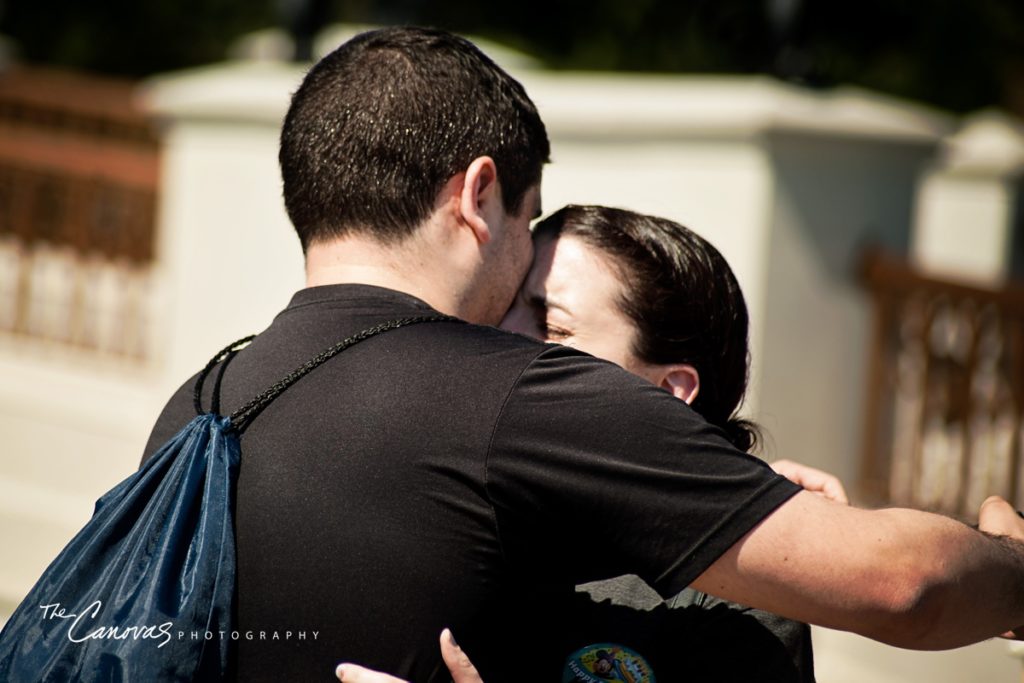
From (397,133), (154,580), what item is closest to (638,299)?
(397,133)

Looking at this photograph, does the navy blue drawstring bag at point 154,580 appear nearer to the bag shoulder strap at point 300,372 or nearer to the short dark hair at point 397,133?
the bag shoulder strap at point 300,372

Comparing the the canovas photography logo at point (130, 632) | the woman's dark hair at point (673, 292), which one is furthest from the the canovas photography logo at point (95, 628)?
the woman's dark hair at point (673, 292)

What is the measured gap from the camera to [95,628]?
1.62 meters

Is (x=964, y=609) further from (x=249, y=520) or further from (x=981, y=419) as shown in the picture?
(x=981, y=419)

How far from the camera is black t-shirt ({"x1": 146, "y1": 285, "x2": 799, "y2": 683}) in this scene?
1617 mm

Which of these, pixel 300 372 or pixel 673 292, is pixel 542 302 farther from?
pixel 300 372

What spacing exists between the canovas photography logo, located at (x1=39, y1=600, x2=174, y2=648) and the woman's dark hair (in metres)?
1.03

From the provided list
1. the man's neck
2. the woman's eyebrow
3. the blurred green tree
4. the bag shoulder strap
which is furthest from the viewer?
the blurred green tree

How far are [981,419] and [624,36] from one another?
7.27 meters

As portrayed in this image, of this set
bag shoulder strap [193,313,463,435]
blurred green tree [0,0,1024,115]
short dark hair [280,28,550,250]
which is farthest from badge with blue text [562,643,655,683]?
blurred green tree [0,0,1024,115]

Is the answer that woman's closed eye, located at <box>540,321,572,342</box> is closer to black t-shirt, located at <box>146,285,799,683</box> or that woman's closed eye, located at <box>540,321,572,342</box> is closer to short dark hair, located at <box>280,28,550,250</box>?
short dark hair, located at <box>280,28,550,250</box>

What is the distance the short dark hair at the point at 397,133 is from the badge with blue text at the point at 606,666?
66 centimetres

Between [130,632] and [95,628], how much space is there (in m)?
0.06

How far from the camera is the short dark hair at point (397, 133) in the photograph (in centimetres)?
189
